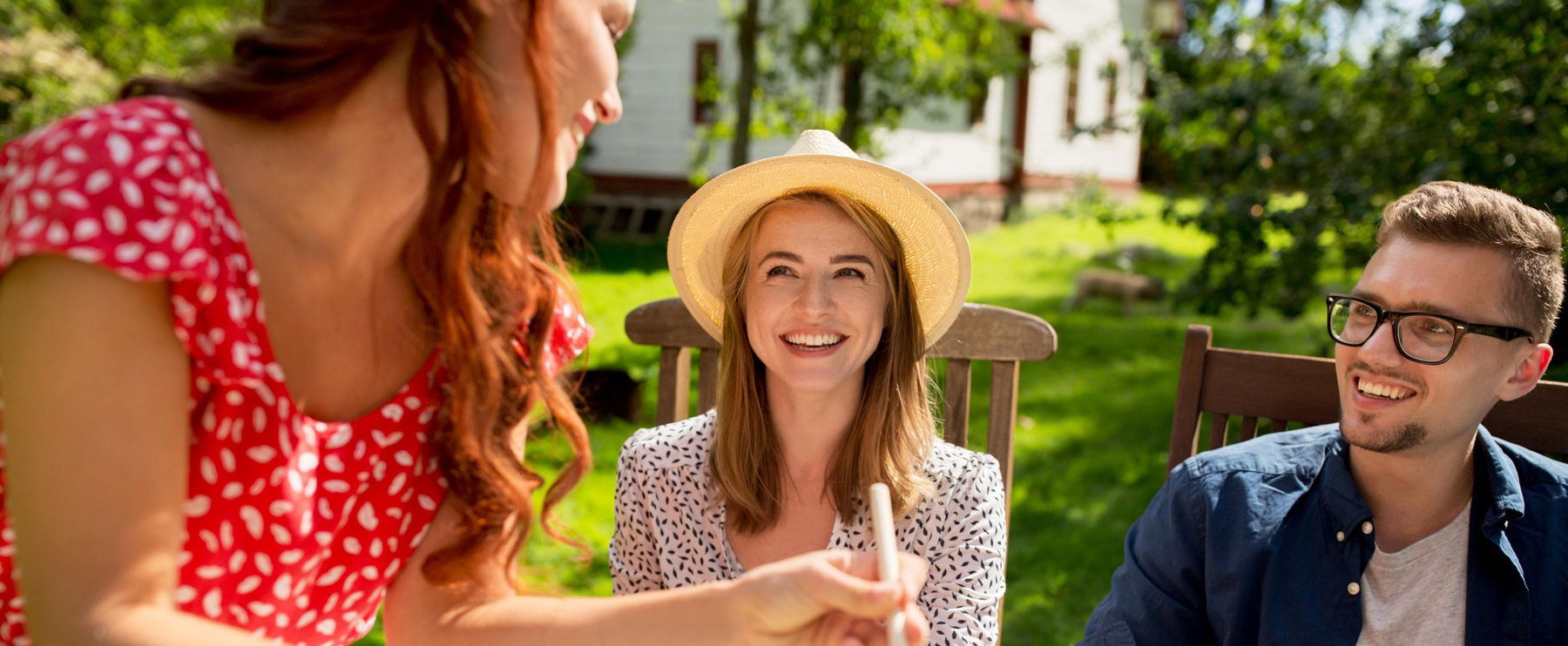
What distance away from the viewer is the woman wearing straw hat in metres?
2.27

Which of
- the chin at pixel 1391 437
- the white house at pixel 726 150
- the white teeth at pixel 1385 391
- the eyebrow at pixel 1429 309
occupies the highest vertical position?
the white house at pixel 726 150

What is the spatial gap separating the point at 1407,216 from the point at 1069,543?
9.42ft

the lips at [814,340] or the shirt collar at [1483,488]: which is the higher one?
the lips at [814,340]

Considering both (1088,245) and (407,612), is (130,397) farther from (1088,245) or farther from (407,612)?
(1088,245)

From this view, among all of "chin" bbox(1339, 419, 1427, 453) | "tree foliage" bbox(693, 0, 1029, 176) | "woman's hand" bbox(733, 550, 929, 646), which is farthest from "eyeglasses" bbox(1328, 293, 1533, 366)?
"tree foliage" bbox(693, 0, 1029, 176)

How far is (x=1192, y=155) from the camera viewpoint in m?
5.58

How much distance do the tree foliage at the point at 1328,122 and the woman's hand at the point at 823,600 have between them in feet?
12.2

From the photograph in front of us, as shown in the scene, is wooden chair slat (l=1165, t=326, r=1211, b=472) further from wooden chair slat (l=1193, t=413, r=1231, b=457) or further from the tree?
the tree

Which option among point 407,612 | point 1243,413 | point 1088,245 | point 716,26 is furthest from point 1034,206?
point 407,612

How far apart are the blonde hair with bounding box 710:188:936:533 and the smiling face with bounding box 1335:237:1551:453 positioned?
80 centimetres

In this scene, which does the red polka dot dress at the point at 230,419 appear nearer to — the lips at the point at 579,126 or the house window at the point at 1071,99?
the lips at the point at 579,126


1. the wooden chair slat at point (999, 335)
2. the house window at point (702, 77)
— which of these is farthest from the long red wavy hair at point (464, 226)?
the house window at point (702, 77)

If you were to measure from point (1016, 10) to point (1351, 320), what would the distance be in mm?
13529

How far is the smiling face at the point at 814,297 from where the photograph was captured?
7.45 ft
